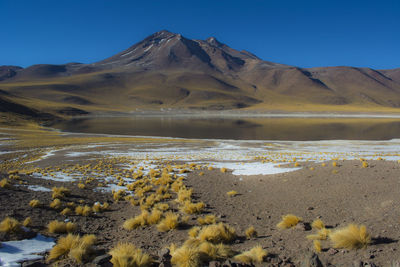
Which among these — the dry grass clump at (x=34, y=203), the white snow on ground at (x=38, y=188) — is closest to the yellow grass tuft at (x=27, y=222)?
the dry grass clump at (x=34, y=203)

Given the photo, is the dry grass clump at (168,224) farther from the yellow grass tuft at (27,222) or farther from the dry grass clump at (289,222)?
the yellow grass tuft at (27,222)

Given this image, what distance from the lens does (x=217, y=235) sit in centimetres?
596

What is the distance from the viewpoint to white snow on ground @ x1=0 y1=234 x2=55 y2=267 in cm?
480

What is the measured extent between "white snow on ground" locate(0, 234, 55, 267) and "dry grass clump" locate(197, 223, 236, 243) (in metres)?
3.28

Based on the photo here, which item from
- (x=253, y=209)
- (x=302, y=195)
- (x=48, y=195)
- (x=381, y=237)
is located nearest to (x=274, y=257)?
(x=381, y=237)

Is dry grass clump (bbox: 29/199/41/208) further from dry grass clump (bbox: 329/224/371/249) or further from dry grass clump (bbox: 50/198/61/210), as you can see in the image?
dry grass clump (bbox: 329/224/371/249)

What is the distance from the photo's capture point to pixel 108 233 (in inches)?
278

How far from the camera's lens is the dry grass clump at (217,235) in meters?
5.88

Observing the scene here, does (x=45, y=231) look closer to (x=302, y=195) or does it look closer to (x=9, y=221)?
(x=9, y=221)

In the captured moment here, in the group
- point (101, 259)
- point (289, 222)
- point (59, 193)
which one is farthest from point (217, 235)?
point (59, 193)

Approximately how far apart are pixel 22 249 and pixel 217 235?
403 cm

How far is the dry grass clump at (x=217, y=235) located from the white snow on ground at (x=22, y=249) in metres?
3.28

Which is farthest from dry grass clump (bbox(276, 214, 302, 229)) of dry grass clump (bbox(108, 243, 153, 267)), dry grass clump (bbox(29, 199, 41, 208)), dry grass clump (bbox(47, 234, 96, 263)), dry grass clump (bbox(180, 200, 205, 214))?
dry grass clump (bbox(29, 199, 41, 208))

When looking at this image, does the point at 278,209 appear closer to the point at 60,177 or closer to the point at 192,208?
the point at 192,208
